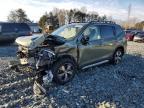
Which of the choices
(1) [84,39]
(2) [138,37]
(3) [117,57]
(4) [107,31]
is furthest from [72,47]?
(2) [138,37]

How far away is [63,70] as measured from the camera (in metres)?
7.57

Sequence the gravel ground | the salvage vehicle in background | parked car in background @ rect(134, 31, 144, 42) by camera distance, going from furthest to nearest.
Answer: parked car in background @ rect(134, 31, 144, 42), the salvage vehicle in background, the gravel ground

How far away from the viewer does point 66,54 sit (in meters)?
7.76

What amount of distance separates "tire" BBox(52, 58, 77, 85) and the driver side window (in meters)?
1.25

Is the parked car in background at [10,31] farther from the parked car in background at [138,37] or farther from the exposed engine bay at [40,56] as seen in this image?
the parked car in background at [138,37]

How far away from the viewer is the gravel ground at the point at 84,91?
20.4ft

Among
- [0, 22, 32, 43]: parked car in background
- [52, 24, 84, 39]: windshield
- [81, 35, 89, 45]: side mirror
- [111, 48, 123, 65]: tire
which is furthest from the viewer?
[0, 22, 32, 43]: parked car in background

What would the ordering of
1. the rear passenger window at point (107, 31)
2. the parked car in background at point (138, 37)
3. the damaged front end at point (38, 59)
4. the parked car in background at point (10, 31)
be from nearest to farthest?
the damaged front end at point (38, 59)
the rear passenger window at point (107, 31)
the parked car in background at point (10, 31)
the parked car in background at point (138, 37)

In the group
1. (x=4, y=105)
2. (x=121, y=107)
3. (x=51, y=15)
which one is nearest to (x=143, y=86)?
(x=121, y=107)

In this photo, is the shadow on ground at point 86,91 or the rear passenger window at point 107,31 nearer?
the shadow on ground at point 86,91

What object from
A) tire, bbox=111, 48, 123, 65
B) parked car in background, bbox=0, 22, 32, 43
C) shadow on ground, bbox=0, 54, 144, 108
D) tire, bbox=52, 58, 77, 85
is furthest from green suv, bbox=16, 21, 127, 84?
parked car in background, bbox=0, 22, 32, 43

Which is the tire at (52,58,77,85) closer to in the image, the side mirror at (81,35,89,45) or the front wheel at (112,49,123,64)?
the side mirror at (81,35,89,45)

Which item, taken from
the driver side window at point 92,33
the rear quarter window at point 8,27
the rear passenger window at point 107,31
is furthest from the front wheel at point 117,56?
the rear quarter window at point 8,27

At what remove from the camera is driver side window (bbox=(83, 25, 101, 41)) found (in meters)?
8.56
